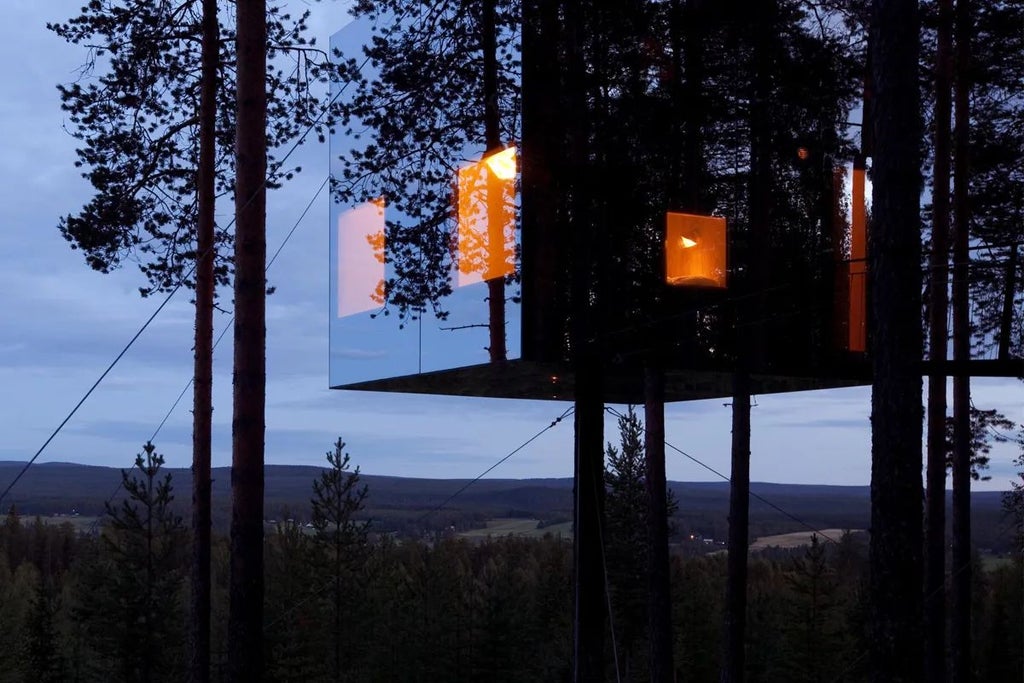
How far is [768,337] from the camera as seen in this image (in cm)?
1291

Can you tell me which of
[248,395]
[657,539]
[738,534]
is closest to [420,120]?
[248,395]

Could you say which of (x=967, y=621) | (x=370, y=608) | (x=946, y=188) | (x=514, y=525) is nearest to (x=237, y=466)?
(x=946, y=188)

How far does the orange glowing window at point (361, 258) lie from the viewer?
44.2 feet

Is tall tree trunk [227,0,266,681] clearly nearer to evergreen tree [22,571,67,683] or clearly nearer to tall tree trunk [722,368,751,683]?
tall tree trunk [722,368,751,683]

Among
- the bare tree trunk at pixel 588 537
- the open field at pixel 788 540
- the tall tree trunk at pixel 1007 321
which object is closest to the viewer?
the tall tree trunk at pixel 1007 321

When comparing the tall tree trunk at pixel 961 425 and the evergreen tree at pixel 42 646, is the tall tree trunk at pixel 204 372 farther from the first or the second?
the evergreen tree at pixel 42 646

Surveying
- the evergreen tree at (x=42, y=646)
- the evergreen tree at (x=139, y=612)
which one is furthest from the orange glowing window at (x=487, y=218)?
the evergreen tree at (x=42, y=646)

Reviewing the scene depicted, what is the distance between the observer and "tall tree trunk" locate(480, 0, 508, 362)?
11.7m

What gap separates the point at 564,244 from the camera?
462 inches

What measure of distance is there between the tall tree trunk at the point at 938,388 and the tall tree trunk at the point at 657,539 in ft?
14.2

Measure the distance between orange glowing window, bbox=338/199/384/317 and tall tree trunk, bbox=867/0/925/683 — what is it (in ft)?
21.7

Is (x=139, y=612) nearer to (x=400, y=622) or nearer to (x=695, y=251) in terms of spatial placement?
(x=400, y=622)

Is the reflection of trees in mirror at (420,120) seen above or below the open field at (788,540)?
above

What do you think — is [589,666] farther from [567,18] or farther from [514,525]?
[514,525]
